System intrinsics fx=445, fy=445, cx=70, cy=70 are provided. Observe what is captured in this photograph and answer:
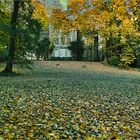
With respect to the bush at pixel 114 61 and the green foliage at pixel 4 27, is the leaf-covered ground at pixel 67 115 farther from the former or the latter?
the bush at pixel 114 61

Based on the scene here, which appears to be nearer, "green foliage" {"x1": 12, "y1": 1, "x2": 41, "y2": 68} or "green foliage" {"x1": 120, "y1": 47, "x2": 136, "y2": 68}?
"green foliage" {"x1": 12, "y1": 1, "x2": 41, "y2": 68}

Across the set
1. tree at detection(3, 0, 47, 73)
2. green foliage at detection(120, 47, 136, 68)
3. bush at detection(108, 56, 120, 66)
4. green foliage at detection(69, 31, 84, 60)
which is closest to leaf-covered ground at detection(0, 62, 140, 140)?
tree at detection(3, 0, 47, 73)

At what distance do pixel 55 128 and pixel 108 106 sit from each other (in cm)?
461

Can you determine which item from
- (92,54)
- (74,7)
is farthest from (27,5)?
(92,54)

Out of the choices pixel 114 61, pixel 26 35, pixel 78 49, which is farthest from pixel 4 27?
pixel 78 49

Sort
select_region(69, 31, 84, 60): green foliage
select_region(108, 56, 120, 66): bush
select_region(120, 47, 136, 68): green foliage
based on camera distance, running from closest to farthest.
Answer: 1. select_region(120, 47, 136, 68): green foliage
2. select_region(108, 56, 120, 66): bush
3. select_region(69, 31, 84, 60): green foliage

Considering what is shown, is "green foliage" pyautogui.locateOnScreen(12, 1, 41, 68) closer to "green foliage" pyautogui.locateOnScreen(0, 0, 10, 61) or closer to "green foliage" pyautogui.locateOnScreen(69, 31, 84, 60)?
"green foliage" pyautogui.locateOnScreen(0, 0, 10, 61)

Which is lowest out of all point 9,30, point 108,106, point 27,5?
point 108,106

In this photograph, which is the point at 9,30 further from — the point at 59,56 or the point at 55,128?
the point at 59,56

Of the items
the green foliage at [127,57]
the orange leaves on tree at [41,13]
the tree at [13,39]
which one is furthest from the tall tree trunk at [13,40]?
the green foliage at [127,57]

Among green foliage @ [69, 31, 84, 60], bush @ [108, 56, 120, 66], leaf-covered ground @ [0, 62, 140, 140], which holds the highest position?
green foliage @ [69, 31, 84, 60]

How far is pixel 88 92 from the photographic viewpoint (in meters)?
18.0

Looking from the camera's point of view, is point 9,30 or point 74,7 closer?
point 9,30

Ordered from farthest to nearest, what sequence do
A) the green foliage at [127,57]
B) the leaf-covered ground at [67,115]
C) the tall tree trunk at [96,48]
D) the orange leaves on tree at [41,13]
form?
1. the tall tree trunk at [96,48]
2. the green foliage at [127,57]
3. the orange leaves on tree at [41,13]
4. the leaf-covered ground at [67,115]
